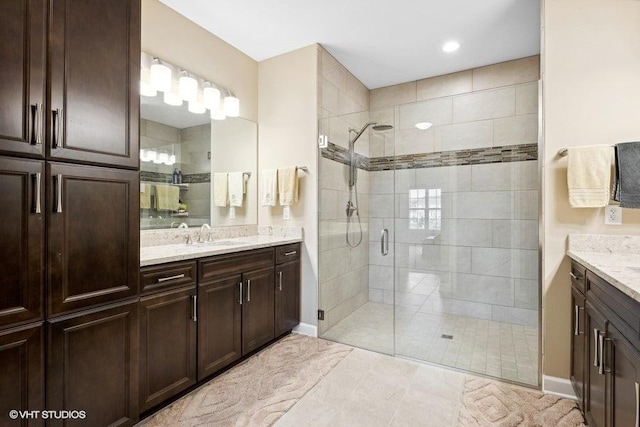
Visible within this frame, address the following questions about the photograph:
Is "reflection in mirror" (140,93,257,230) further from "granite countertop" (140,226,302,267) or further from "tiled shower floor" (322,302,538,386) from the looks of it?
"tiled shower floor" (322,302,538,386)

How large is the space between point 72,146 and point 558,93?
113 inches

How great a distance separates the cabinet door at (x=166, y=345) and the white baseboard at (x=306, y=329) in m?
1.23

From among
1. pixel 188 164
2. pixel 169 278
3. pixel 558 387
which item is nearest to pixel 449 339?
pixel 558 387

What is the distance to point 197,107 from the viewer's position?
267 centimetres

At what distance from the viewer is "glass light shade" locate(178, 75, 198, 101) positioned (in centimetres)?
250

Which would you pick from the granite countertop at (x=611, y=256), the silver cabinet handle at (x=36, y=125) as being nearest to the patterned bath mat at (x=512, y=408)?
the granite countertop at (x=611, y=256)

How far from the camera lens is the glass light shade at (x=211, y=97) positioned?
2721 mm

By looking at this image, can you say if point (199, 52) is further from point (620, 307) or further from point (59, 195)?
point (620, 307)

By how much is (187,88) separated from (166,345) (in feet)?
6.44

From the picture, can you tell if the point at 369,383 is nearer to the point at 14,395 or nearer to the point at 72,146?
the point at 14,395

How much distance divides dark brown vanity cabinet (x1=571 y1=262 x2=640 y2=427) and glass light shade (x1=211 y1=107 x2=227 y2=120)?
2.94 meters

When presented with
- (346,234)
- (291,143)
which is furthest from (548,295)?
(291,143)

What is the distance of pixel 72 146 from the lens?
1378 millimetres

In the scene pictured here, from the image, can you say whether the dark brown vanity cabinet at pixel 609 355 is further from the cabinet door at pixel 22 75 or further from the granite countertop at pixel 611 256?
the cabinet door at pixel 22 75
